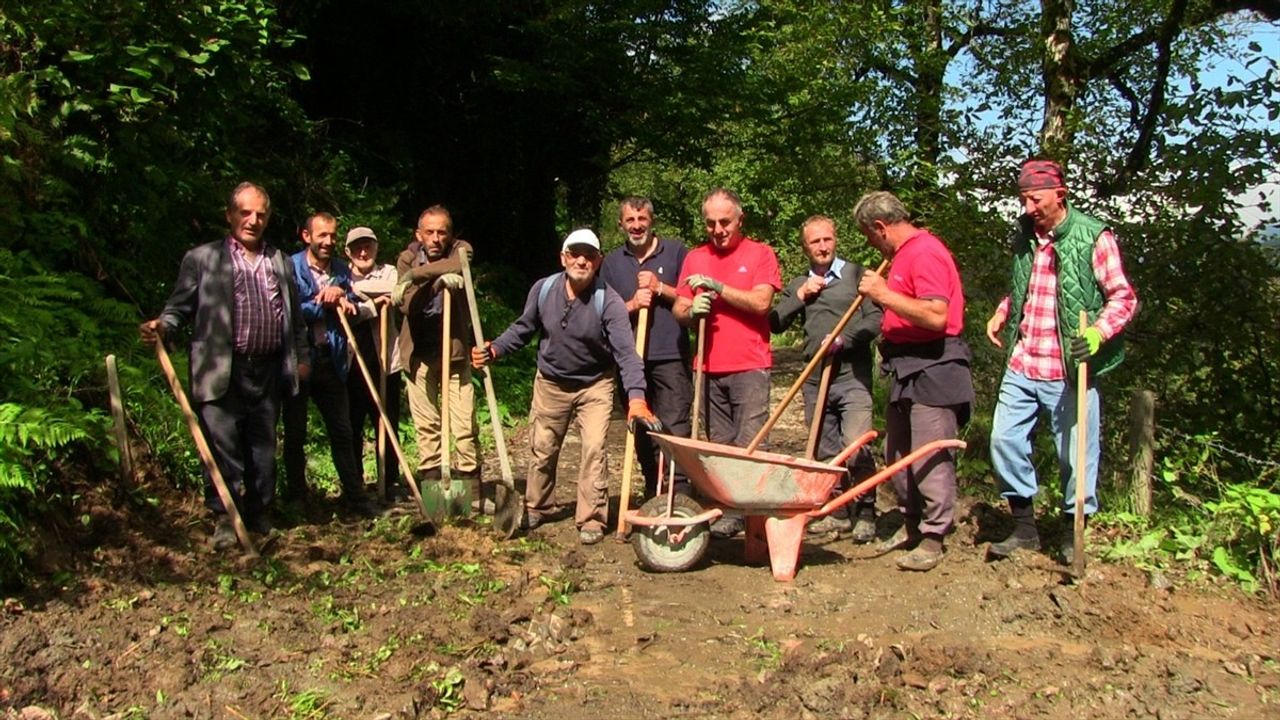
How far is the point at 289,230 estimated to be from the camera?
35.2ft

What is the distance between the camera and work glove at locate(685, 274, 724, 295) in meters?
5.74

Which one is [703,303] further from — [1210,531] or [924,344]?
[1210,531]

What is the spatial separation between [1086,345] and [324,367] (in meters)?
4.21

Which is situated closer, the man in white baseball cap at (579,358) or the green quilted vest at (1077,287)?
the green quilted vest at (1077,287)

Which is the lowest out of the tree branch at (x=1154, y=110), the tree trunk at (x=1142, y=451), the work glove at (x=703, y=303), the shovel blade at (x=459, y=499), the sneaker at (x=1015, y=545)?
the sneaker at (x=1015, y=545)

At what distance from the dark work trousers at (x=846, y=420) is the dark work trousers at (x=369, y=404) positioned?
9.02 ft

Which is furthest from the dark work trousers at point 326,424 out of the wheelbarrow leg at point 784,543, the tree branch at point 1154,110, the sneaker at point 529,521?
the tree branch at point 1154,110

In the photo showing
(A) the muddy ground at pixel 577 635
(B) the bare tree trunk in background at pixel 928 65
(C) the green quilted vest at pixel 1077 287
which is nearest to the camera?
(A) the muddy ground at pixel 577 635

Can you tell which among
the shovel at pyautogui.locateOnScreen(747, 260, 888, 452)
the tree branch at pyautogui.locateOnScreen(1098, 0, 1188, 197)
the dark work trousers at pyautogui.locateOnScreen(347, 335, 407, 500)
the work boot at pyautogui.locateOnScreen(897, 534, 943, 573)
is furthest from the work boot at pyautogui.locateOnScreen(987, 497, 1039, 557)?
the dark work trousers at pyautogui.locateOnScreen(347, 335, 407, 500)

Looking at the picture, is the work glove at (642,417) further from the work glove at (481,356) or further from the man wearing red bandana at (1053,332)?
the man wearing red bandana at (1053,332)

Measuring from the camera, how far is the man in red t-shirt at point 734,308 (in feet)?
19.4

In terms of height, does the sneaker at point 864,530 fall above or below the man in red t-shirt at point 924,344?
below

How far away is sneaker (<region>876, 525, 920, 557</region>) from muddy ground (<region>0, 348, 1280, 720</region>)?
15cm

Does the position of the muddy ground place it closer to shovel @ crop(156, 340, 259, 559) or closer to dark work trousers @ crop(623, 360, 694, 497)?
shovel @ crop(156, 340, 259, 559)
